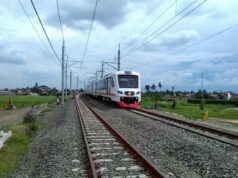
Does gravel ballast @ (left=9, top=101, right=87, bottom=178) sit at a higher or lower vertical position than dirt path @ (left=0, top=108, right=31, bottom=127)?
higher

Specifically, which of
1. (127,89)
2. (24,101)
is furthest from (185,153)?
(24,101)

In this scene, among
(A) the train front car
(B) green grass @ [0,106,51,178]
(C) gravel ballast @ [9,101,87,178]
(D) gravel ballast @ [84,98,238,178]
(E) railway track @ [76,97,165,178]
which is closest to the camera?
(E) railway track @ [76,97,165,178]

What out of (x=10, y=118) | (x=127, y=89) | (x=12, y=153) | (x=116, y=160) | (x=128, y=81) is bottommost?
(x=10, y=118)

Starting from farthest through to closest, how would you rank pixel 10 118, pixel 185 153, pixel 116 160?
pixel 10 118 → pixel 185 153 → pixel 116 160

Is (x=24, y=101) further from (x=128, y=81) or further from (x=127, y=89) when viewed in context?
(x=127, y=89)

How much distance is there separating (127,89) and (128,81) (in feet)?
3.19

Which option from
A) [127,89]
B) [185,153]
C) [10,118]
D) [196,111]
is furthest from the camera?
[196,111]

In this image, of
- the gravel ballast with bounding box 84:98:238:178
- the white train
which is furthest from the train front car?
the gravel ballast with bounding box 84:98:238:178

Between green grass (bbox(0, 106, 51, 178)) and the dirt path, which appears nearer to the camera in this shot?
green grass (bbox(0, 106, 51, 178))

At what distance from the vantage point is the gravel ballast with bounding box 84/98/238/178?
8.46m

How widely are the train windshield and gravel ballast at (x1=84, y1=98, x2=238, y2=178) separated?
15155 mm

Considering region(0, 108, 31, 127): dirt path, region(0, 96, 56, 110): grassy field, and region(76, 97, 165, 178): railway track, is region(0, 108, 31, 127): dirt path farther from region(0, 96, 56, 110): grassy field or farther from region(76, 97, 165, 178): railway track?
region(0, 96, 56, 110): grassy field

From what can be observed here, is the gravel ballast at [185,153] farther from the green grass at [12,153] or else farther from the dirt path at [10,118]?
the dirt path at [10,118]

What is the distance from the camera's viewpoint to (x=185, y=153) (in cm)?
1048
